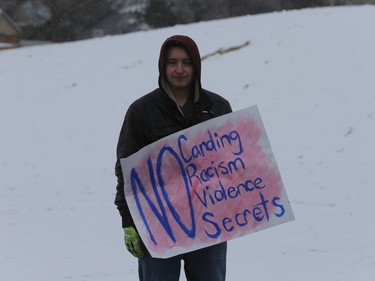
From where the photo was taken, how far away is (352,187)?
8.03 meters

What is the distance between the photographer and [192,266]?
2.88m

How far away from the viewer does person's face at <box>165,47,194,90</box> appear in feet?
8.70

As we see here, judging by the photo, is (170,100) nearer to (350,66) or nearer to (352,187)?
(352,187)

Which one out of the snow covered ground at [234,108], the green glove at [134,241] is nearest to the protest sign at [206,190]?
the green glove at [134,241]

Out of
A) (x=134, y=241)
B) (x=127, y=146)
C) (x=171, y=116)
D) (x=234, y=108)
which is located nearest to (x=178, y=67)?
(x=171, y=116)

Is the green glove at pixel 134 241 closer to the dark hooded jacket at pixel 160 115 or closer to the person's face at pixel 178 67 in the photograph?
the dark hooded jacket at pixel 160 115

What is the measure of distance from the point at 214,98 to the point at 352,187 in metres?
5.68

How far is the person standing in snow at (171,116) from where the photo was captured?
267 centimetres

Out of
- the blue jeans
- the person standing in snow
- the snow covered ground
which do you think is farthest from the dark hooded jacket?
the snow covered ground

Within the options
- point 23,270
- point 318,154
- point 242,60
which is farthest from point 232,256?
point 242,60

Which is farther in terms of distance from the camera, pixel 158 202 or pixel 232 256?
pixel 232 256

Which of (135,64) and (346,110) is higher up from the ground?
(135,64)

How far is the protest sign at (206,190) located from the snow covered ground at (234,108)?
220 centimetres

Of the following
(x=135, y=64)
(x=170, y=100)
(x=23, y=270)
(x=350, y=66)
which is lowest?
(x=23, y=270)
